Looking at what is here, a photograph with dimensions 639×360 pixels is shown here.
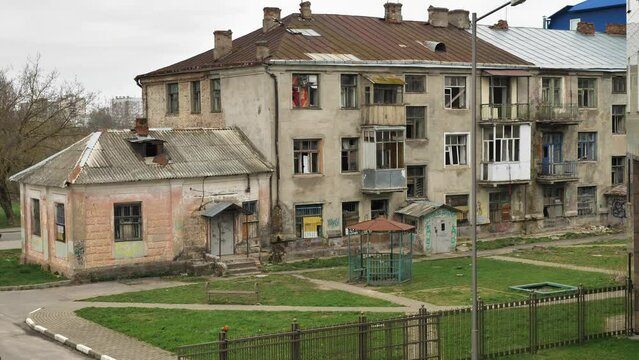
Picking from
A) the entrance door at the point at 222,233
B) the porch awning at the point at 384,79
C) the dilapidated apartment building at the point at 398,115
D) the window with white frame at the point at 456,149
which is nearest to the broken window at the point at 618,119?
the dilapidated apartment building at the point at 398,115

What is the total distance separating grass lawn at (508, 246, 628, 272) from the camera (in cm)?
3757

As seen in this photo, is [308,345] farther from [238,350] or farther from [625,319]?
[625,319]

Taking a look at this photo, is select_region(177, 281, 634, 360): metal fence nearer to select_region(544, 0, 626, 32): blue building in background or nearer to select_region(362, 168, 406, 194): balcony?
select_region(362, 168, 406, 194): balcony

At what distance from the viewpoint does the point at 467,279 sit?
34438mm

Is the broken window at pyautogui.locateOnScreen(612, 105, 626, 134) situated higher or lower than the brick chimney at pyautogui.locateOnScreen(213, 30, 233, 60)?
lower

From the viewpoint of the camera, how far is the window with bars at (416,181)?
45.1 meters

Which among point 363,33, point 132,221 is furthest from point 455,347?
point 363,33

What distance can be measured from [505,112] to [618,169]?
9831 mm

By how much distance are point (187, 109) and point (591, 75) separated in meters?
22.7

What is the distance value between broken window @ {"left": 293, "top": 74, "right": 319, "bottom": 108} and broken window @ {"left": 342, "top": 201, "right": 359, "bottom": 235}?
5087mm

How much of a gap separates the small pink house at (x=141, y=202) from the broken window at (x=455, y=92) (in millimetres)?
10887

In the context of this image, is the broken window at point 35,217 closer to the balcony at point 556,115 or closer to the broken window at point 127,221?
the broken window at point 127,221

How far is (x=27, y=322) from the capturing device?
26953mm

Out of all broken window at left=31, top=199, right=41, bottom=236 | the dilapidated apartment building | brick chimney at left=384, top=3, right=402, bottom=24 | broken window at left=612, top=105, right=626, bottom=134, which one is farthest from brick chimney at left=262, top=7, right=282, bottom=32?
broken window at left=612, top=105, right=626, bottom=134
